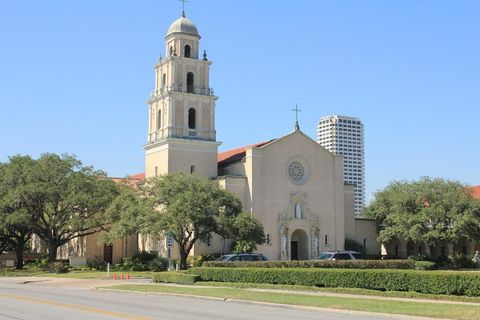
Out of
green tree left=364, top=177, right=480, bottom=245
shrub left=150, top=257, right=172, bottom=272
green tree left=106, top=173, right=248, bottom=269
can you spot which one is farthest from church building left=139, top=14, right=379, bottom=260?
green tree left=106, top=173, right=248, bottom=269

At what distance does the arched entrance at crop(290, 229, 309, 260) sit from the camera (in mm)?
65438

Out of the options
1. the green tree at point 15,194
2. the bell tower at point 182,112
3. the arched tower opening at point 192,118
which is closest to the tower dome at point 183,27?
the bell tower at point 182,112

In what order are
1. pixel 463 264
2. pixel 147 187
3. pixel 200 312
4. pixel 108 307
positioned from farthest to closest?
pixel 463 264
pixel 147 187
pixel 108 307
pixel 200 312

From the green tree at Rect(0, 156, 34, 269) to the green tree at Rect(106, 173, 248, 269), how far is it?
27.8ft

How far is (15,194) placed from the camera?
2223 inches

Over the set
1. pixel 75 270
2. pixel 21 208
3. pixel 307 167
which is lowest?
pixel 75 270

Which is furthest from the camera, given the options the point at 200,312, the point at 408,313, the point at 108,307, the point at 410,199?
the point at 410,199

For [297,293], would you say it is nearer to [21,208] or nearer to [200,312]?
[200,312]

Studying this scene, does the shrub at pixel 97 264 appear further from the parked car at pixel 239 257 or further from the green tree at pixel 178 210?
the parked car at pixel 239 257

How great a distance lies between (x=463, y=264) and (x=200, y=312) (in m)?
44.4

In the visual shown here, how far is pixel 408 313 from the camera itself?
2009cm

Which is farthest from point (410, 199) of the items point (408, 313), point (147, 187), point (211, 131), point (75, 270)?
point (408, 313)

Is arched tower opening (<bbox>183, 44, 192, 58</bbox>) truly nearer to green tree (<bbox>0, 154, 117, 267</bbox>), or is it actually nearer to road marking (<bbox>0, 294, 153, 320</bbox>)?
green tree (<bbox>0, 154, 117, 267</bbox>)

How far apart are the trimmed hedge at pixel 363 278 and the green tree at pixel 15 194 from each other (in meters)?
24.4
